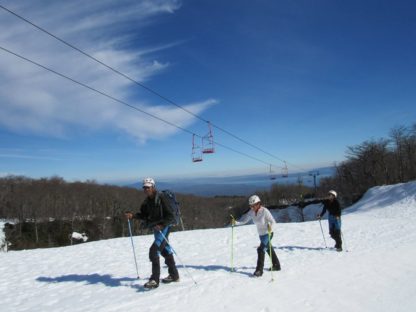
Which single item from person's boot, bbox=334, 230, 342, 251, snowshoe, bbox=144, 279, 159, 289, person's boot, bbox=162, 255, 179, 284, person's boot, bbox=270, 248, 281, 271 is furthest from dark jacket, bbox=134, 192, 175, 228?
person's boot, bbox=334, 230, 342, 251

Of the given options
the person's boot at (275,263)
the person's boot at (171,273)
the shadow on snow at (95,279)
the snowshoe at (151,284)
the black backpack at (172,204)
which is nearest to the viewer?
the snowshoe at (151,284)

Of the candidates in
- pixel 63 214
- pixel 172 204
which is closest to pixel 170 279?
pixel 172 204

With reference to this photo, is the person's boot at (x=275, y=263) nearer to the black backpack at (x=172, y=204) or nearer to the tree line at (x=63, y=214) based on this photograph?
the black backpack at (x=172, y=204)

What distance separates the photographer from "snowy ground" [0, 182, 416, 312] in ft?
24.8

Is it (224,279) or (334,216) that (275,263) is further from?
(334,216)

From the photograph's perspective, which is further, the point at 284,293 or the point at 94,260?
the point at 94,260

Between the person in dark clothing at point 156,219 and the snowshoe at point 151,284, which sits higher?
the person in dark clothing at point 156,219

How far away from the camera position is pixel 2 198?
→ 350ft

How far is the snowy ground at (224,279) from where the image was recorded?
24.8ft

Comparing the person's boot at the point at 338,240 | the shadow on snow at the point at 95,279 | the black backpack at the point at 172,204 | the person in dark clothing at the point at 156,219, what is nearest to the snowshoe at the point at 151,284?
the person in dark clothing at the point at 156,219

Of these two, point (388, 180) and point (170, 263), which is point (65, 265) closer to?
point (170, 263)

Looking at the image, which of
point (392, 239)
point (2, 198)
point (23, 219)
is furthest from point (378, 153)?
point (2, 198)

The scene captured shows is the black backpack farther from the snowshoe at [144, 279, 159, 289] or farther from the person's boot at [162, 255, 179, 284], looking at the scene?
the snowshoe at [144, 279, 159, 289]

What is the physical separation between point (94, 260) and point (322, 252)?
8.16 meters
